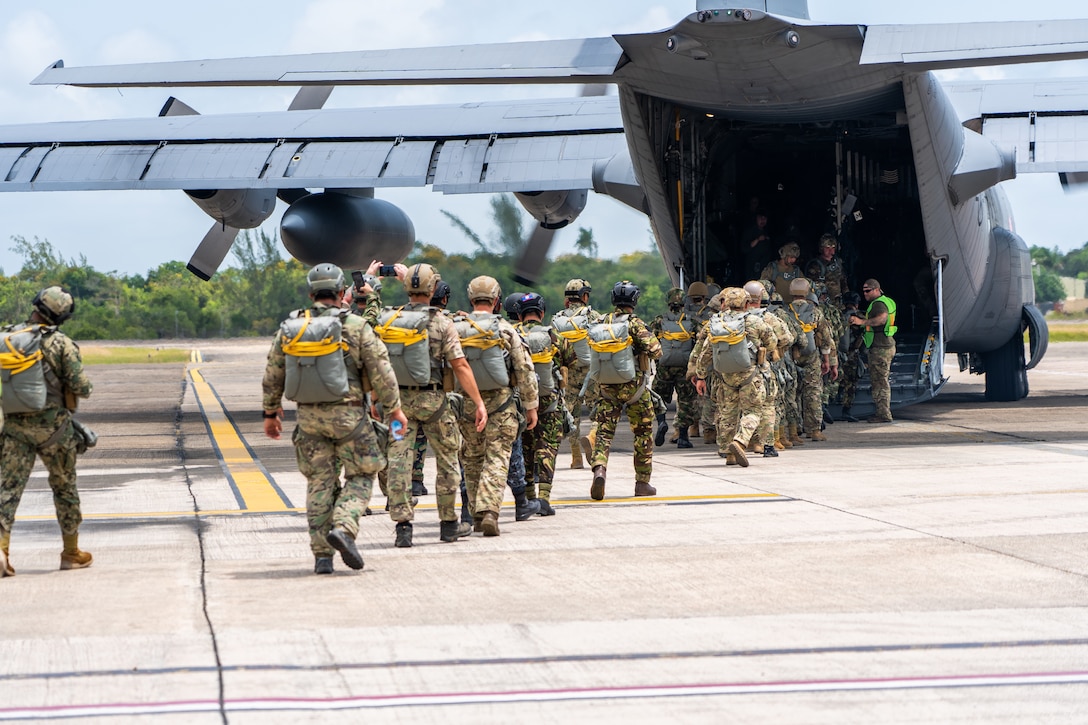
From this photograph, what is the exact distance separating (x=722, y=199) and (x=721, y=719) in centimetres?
1428

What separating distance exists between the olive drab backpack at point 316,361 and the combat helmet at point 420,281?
1086mm

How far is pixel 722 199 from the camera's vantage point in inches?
728

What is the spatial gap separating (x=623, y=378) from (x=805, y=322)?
15.9 ft

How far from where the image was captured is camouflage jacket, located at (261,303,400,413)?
766cm

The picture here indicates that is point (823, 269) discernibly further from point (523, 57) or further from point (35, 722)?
point (35, 722)

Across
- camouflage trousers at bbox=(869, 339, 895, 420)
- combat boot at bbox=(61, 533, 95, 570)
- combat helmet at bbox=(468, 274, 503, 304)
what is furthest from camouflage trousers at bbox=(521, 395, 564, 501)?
camouflage trousers at bbox=(869, 339, 895, 420)

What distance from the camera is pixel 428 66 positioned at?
40.0ft

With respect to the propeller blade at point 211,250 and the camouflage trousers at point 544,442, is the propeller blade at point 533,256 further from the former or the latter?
the camouflage trousers at point 544,442

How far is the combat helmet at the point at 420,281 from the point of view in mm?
8602

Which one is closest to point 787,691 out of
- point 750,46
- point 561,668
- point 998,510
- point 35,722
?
point 561,668

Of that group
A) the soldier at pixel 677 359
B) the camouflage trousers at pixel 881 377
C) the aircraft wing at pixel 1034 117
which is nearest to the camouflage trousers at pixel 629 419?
the soldier at pixel 677 359

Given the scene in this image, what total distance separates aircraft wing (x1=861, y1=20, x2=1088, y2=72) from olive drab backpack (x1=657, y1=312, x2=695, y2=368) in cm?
409

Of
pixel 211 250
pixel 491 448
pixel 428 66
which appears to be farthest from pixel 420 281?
pixel 211 250

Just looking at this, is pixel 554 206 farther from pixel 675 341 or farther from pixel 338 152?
pixel 675 341
